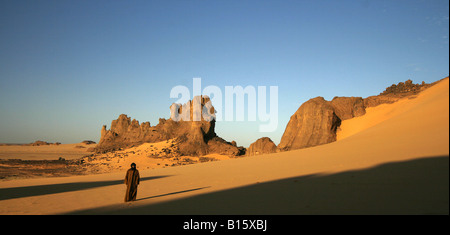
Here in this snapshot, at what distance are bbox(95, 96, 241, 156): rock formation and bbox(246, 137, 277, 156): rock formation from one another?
312 inches

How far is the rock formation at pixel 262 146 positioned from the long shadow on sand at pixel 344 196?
895 inches

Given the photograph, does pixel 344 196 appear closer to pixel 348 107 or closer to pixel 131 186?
pixel 131 186

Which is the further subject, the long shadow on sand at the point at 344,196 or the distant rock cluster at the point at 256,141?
the distant rock cluster at the point at 256,141

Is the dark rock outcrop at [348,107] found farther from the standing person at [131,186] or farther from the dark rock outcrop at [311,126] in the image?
the standing person at [131,186]

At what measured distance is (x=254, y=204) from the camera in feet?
25.2

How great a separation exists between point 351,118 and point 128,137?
156 feet

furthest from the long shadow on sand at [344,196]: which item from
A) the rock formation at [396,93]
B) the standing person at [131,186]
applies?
the rock formation at [396,93]

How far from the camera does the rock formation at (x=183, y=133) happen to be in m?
44.4

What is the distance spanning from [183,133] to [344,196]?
4403 centimetres

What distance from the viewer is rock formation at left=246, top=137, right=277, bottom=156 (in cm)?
3252

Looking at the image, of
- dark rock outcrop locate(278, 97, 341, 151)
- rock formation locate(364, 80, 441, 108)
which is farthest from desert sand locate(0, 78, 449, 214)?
rock formation locate(364, 80, 441, 108)

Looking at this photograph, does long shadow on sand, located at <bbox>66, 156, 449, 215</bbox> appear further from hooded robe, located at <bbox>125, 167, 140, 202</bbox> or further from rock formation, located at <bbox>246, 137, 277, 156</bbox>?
rock formation, located at <bbox>246, 137, 277, 156</bbox>

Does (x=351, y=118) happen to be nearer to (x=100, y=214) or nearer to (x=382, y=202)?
(x=382, y=202)

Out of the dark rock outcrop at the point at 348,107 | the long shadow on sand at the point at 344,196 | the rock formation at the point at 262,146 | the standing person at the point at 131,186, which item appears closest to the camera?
the long shadow on sand at the point at 344,196
